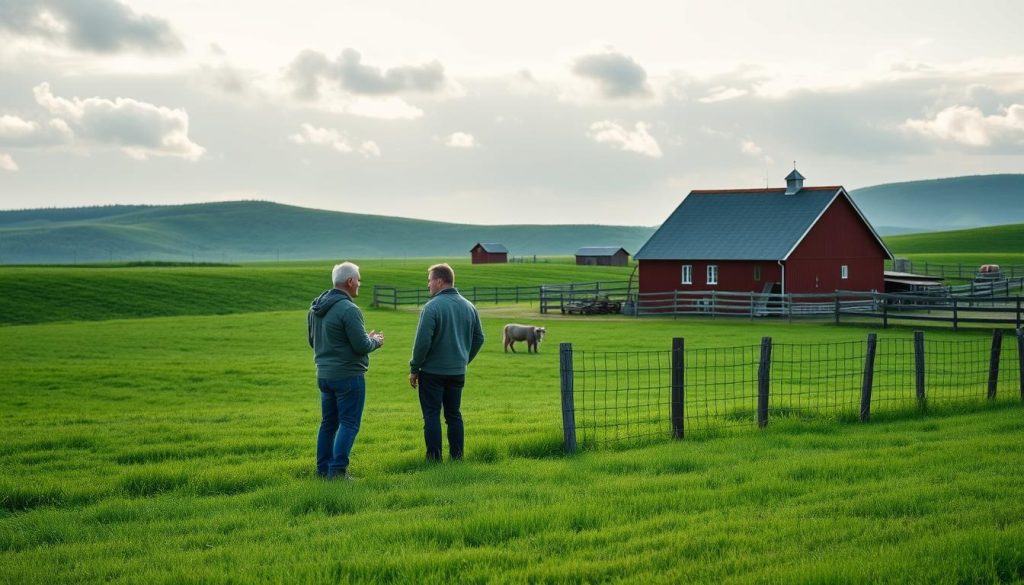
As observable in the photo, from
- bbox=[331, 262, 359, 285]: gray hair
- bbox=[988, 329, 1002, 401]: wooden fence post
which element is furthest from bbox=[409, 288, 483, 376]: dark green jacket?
bbox=[988, 329, 1002, 401]: wooden fence post

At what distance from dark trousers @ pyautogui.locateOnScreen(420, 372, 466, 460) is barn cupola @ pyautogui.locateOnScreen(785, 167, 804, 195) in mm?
40372

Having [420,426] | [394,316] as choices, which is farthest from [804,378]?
[394,316]

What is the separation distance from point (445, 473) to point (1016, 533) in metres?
4.92

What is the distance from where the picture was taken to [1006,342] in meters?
28.4

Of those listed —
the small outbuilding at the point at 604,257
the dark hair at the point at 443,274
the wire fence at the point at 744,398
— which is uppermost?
the small outbuilding at the point at 604,257

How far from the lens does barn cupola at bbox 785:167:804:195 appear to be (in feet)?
154

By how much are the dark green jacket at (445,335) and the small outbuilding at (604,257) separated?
124770 millimetres

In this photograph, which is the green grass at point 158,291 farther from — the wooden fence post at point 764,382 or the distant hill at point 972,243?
the distant hill at point 972,243

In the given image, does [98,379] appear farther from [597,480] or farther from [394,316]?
[394,316]

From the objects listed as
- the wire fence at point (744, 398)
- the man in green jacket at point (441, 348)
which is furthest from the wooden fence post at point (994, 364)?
the man in green jacket at point (441, 348)

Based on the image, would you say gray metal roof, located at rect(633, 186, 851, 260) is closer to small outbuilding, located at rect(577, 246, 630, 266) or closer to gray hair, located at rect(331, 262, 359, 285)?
gray hair, located at rect(331, 262, 359, 285)

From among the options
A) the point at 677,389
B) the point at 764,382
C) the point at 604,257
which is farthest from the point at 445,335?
the point at 604,257

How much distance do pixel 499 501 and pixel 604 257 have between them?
128421mm

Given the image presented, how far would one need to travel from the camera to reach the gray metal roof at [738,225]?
4447cm
